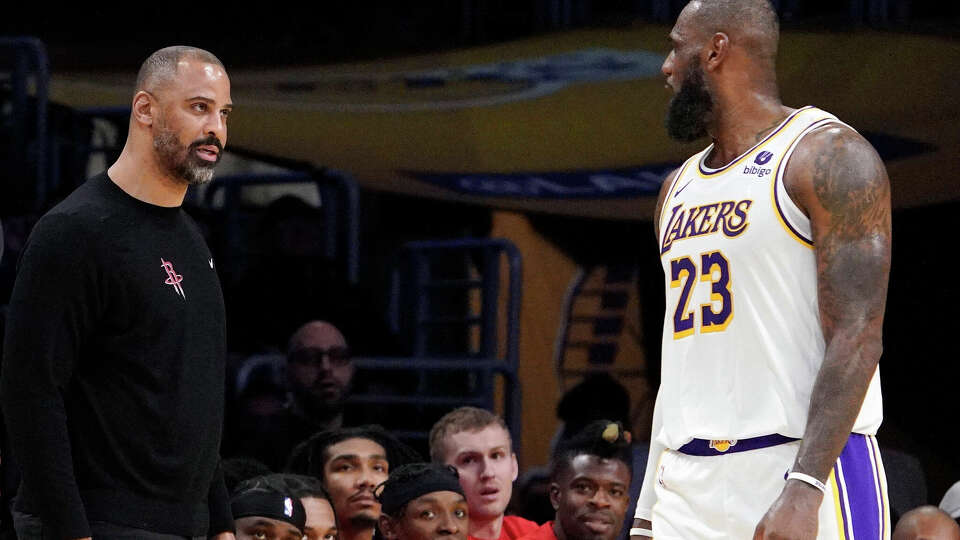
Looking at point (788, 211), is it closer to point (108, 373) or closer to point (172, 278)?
point (172, 278)

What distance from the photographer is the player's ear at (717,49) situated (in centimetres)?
294

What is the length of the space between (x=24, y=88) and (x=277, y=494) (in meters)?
3.57

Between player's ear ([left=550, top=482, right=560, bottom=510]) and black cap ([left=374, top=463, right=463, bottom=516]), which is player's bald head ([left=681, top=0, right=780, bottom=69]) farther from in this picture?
player's ear ([left=550, top=482, right=560, bottom=510])

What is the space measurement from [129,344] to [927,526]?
352 centimetres

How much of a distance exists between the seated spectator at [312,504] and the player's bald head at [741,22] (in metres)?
2.22

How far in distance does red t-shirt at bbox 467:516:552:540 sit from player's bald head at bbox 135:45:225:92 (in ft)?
9.81

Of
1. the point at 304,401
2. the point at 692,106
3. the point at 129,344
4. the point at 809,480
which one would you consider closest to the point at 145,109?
the point at 129,344

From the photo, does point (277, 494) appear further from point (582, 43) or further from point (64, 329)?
point (582, 43)

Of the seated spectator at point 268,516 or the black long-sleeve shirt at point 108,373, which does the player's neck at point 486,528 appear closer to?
the seated spectator at point 268,516

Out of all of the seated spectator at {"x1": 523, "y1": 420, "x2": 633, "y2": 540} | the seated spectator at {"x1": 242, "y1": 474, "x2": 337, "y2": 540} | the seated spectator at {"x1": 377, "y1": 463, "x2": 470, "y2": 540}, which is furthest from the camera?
the seated spectator at {"x1": 523, "y1": 420, "x2": 633, "y2": 540}

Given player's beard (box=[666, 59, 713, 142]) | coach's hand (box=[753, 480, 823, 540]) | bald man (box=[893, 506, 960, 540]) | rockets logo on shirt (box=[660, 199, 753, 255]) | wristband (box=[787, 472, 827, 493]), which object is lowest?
bald man (box=[893, 506, 960, 540])

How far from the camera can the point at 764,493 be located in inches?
107

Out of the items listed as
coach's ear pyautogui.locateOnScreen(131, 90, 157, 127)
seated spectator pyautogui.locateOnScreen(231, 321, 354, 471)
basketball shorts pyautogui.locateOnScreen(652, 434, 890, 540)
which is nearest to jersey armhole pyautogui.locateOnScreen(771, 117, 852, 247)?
basketball shorts pyautogui.locateOnScreen(652, 434, 890, 540)

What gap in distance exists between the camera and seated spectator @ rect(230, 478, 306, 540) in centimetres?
428
